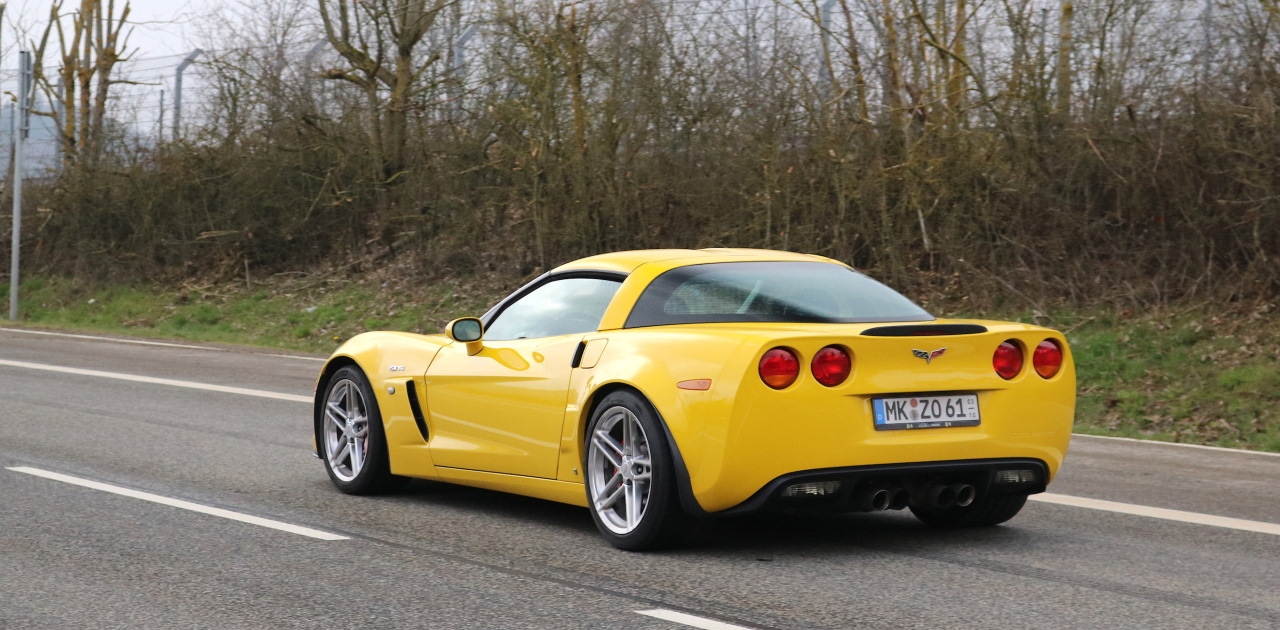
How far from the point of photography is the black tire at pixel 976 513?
672cm

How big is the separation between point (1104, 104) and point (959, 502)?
11929 mm

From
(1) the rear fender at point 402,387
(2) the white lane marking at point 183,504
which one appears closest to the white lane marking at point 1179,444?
(1) the rear fender at point 402,387

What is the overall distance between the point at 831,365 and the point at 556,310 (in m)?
1.63

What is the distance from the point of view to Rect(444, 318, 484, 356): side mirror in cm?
700

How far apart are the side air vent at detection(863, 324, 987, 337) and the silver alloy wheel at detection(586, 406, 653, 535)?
1.02 m

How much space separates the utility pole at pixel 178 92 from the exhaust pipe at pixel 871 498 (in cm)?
2486

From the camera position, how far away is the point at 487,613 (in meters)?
4.89

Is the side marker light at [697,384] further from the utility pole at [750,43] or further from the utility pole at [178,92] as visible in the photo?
the utility pole at [178,92]

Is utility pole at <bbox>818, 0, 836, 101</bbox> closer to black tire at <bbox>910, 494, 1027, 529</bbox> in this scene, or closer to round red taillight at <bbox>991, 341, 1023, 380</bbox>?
black tire at <bbox>910, 494, 1027, 529</bbox>

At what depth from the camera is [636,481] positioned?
6020mm

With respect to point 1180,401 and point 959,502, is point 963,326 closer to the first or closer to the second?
point 959,502

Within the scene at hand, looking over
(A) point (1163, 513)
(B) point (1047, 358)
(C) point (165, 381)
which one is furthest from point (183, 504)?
(C) point (165, 381)

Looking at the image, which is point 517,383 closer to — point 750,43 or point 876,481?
point 876,481

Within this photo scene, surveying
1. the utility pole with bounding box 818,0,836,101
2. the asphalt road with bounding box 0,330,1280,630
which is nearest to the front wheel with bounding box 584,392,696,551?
the asphalt road with bounding box 0,330,1280,630
